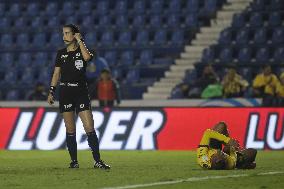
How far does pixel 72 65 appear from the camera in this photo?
1318cm

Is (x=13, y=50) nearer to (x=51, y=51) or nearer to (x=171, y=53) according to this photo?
(x=51, y=51)

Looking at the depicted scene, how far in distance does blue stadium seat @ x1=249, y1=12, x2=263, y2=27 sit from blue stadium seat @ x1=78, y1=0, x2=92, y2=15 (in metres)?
5.72

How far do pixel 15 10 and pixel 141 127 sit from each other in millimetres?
11646

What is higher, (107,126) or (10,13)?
(10,13)

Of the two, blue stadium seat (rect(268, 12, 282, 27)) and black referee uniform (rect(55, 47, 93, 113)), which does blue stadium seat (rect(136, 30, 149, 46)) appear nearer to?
blue stadium seat (rect(268, 12, 282, 27))

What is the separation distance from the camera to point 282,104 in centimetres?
2116

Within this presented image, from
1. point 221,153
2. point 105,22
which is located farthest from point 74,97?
point 105,22

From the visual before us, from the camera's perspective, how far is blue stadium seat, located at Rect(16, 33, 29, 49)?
29828 mm

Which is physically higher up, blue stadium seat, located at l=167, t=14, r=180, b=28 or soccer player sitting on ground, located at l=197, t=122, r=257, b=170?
blue stadium seat, located at l=167, t=14, r=180, b=28

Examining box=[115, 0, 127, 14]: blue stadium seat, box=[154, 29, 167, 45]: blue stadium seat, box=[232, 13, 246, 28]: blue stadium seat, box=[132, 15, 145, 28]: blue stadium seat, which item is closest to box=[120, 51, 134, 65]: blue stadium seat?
box=[154, 29, 167, 45]: blue stadium seat

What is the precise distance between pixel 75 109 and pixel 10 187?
300 centimetres

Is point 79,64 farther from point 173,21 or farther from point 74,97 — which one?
point 173,21

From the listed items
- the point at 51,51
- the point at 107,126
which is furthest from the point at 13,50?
the point at 107,126

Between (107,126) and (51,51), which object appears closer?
(107,126)
